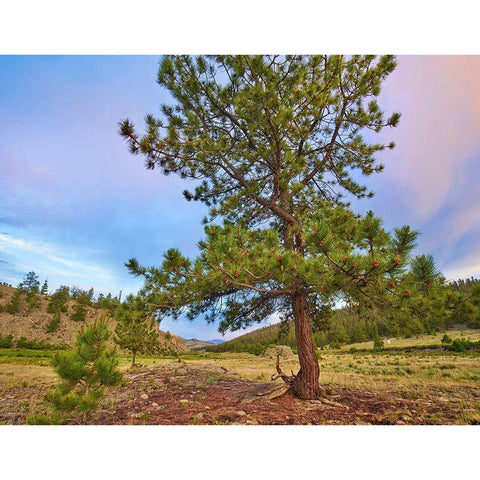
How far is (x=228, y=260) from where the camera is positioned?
3311 millimetres

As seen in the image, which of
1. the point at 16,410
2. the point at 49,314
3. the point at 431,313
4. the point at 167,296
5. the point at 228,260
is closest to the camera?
the point at 431,313

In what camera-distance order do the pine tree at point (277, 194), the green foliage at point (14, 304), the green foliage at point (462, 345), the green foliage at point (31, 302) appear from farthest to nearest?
the green foliage at point (31, 302), the green foliage at point (14, 304), the green foliage at point (462, 345), the pine tree at point (277, 194)

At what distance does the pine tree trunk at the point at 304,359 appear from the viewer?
4531 millimetres

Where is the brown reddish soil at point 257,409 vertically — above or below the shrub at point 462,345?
below

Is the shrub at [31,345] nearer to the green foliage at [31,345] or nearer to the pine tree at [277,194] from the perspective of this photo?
the green foliage at [31,345]

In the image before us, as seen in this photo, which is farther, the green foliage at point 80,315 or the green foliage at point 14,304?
the green foliage at point 14,304

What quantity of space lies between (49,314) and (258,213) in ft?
135

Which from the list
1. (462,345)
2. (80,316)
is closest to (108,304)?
(80,316)

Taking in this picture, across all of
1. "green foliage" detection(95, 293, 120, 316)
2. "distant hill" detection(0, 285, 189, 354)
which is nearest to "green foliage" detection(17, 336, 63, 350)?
"distant hill" detection(0, 285, 189, 354)

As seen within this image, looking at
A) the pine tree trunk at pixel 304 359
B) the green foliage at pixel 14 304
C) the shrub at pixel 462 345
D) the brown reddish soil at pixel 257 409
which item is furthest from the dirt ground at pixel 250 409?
the green foliage at pixel 14 304

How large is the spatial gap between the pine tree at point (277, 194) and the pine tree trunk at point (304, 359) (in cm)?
2

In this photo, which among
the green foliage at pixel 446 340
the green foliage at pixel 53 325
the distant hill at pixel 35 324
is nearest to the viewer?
the green foliage at pixel 446 340
